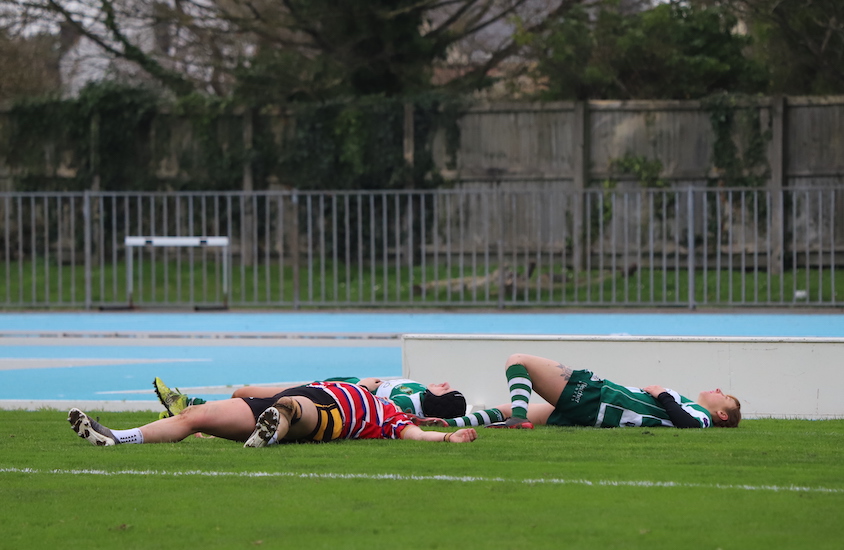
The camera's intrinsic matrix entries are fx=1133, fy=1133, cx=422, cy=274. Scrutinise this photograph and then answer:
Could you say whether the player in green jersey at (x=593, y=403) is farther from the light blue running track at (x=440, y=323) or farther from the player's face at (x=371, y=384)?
the light blue running track at (x=440, y=323)

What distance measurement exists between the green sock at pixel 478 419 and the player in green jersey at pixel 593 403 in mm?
107

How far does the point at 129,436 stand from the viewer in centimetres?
684

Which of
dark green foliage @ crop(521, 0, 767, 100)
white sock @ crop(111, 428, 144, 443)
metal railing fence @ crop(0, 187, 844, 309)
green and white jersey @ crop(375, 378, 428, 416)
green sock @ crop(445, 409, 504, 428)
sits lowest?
green sock @ crop(445, 409, 504, 428)

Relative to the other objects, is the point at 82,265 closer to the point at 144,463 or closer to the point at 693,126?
the point at 693,126

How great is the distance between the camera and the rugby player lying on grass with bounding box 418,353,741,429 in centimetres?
756

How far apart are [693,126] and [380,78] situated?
24.6ft

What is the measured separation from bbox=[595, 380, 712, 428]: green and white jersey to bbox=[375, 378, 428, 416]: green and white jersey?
1.25 m

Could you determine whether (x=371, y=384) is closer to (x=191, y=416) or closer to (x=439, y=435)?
(x=439, y=435)

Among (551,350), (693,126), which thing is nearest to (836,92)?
(693,126)

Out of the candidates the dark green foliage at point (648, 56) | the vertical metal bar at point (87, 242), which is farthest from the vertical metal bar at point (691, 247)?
the vertical metal bar at point (87, 242)

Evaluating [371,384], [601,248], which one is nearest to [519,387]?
[371,384]

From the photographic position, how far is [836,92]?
77.6 ft

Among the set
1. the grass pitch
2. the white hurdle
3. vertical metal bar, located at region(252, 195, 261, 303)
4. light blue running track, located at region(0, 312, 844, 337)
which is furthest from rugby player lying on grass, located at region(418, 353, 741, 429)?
the white hurdle

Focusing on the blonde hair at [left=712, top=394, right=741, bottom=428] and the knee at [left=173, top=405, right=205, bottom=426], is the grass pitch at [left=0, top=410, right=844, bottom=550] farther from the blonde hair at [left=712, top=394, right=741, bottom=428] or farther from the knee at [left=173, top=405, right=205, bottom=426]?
the blonde hair at [left=712, top=394, right=741, bottom=428]
